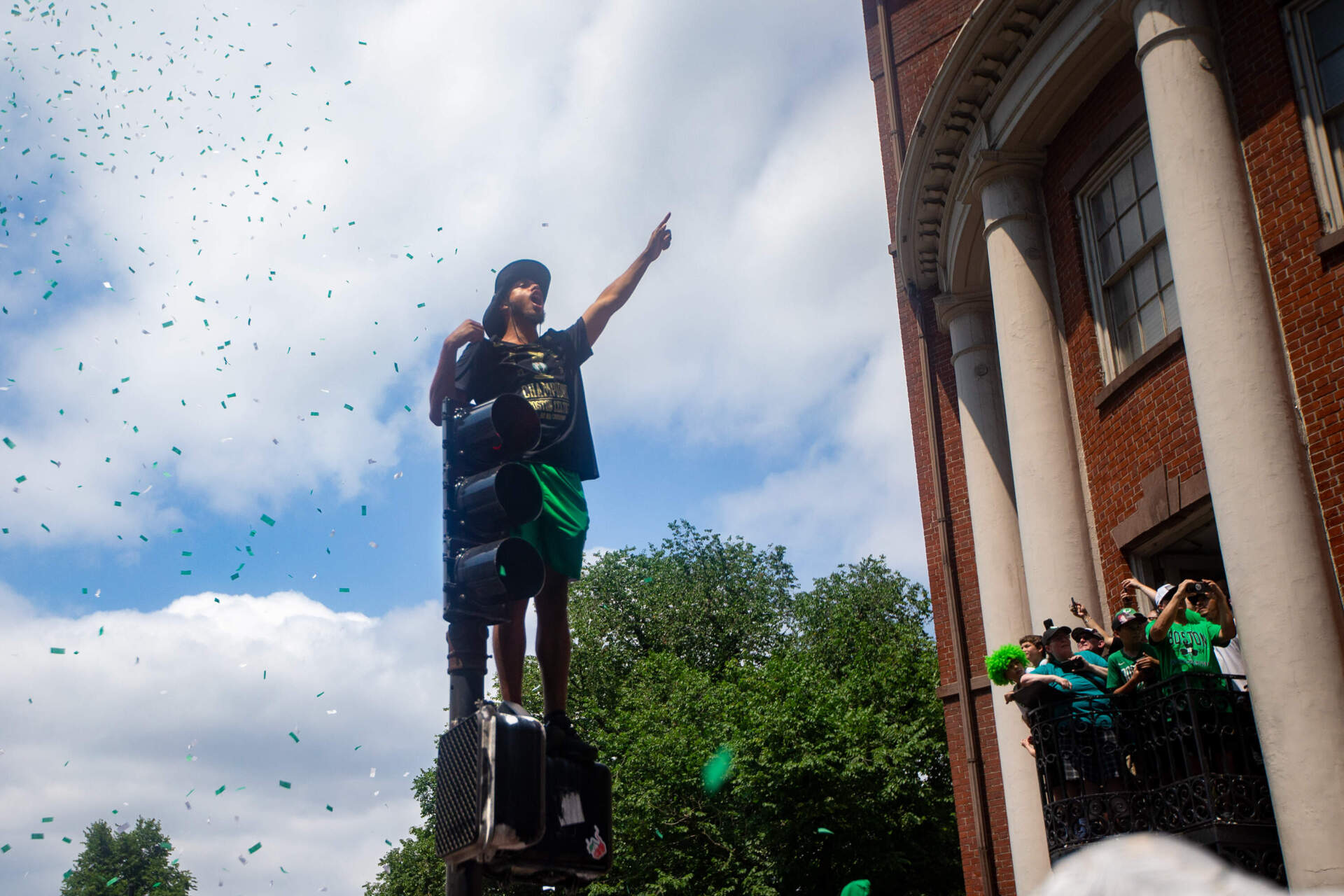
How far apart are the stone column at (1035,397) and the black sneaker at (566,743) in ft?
25.9

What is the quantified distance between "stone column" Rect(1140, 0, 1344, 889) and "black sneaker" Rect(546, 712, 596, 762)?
539 cm

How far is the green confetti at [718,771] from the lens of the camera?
105 ft

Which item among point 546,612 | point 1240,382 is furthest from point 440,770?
point 1240,382

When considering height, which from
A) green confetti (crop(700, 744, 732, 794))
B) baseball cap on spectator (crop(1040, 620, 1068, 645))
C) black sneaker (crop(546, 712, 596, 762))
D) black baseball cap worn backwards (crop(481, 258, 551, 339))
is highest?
green confetti (crop(700, 744, 732, 794))

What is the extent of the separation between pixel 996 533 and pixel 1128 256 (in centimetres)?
355

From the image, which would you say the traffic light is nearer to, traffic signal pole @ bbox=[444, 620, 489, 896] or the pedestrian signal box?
traffic signal pole @ bbox=[444, 620, 489, 896]

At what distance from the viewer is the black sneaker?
385 cm

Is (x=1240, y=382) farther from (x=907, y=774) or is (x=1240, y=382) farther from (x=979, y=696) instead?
(x=907, y=774)

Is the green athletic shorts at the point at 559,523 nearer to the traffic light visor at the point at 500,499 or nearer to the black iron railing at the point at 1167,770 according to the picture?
the traffic light visor at the point at 500,499

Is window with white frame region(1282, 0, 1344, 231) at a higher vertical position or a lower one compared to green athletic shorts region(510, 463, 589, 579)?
higher

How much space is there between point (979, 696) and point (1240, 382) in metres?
7.68

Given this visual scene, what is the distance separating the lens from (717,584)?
49.0 metres

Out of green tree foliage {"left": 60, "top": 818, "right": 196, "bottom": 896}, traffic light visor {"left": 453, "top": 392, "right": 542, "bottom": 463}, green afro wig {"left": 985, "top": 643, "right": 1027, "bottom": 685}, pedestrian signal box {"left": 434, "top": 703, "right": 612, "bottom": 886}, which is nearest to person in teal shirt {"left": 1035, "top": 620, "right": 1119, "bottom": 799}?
green afro wig {"left": 985, "top": 643, "right": 1027, "bottom": 685}

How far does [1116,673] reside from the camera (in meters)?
Answer: 8.45
